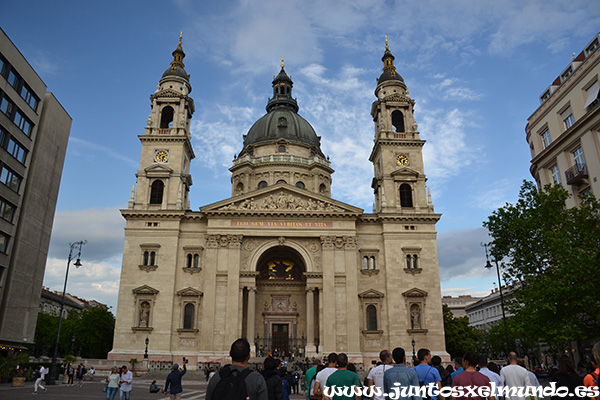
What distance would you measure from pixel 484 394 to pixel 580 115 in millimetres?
30970

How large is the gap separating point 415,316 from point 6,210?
36.2 meters

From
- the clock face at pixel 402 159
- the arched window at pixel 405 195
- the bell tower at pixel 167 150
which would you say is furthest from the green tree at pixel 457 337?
the bell tower at pixel 167 150

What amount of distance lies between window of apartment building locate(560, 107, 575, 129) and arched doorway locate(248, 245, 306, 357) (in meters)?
25.4

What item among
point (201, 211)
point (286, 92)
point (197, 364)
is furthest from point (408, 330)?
point (286, 92)

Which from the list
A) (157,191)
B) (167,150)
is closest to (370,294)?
(157,191)

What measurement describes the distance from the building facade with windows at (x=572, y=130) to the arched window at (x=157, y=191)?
34473 mm

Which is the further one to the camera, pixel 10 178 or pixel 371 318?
pixel 371 318

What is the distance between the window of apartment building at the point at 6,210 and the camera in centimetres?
3678

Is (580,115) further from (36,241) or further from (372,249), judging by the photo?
(36,241)

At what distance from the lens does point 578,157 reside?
1283 inches

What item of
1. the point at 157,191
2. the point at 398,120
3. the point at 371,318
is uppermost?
the point at 398,120

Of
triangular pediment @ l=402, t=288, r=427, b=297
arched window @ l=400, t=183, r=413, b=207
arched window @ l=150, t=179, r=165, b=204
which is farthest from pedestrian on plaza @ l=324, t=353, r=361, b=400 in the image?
arched window @ l=400, t=183, r=413, b=207

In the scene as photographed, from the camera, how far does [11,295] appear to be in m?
37.7

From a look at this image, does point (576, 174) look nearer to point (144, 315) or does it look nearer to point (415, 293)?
point (415, 293)
